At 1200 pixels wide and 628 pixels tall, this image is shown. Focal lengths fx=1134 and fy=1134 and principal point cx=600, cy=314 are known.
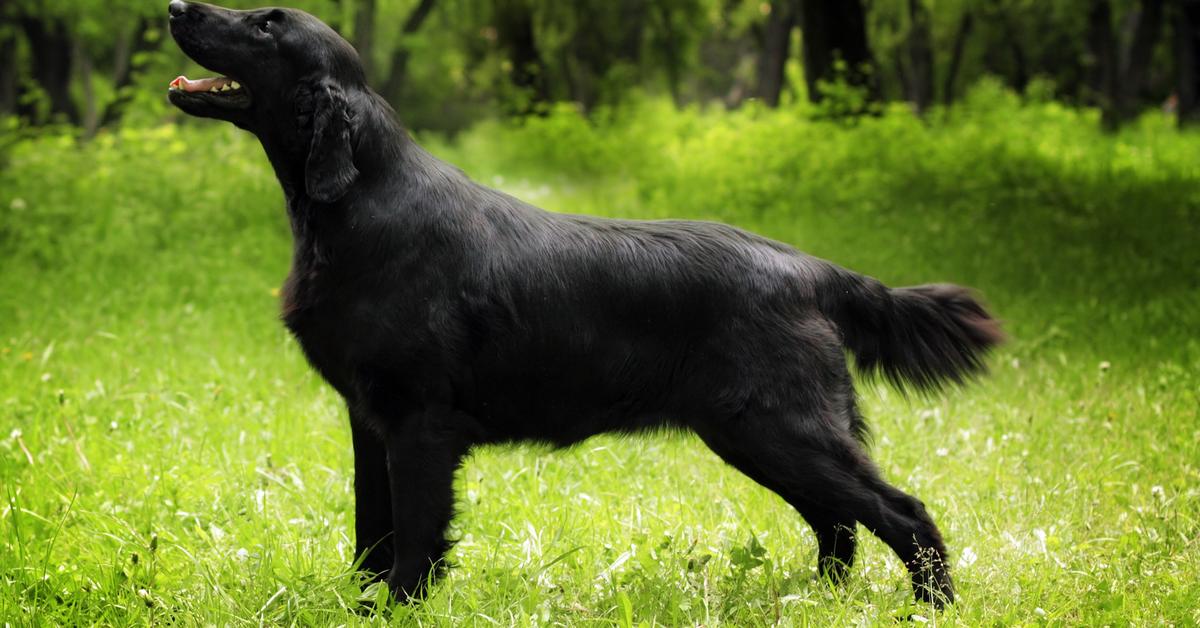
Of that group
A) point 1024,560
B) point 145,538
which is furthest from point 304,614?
point 1024,560

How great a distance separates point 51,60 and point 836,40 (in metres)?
15.2

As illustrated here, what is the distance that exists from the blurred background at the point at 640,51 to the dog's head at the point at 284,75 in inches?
359

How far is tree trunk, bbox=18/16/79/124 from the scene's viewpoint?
2069 cm

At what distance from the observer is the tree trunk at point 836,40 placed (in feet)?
44.1

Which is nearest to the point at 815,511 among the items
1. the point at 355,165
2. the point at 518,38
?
the point at 355,165

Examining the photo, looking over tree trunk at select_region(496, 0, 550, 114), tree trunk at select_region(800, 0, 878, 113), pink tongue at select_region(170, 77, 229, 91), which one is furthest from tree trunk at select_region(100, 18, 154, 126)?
pink tongue at select_region(170, 77, 229, 91)

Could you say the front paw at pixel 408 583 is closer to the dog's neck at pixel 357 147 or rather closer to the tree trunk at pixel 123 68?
the dog's neck at pixel 357 147

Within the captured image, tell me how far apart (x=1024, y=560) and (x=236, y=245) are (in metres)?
7.61

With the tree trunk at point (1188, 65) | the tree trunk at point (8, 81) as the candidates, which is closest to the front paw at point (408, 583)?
the tree trunk at point (1188, 65)

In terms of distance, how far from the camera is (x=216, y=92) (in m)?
3.33

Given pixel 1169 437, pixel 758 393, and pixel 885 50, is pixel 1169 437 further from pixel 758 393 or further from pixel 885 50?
pixel 885 50

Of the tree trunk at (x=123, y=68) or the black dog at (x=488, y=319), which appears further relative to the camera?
the tree trunk at (x=123, y=68)

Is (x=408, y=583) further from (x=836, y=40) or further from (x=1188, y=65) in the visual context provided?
(x=1188, y=65)

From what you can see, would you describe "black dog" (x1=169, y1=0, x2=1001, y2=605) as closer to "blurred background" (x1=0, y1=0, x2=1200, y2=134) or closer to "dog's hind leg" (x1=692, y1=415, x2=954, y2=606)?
"dog's hind leg" (x1=692, y1=415, x2=954, y2=606)
